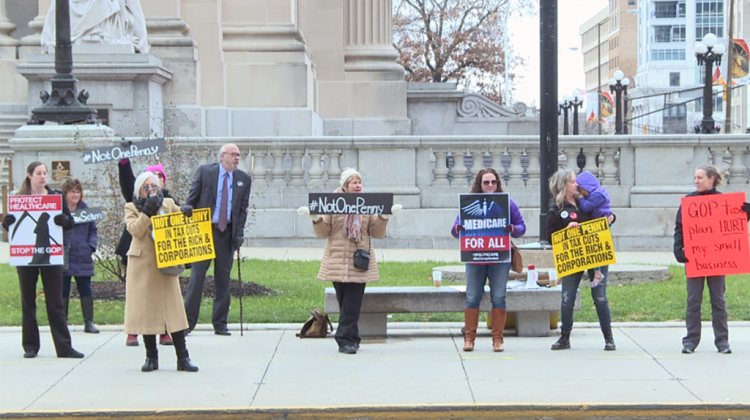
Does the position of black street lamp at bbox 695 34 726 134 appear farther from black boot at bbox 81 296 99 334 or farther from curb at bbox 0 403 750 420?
curb at bbox 0 403 750 420

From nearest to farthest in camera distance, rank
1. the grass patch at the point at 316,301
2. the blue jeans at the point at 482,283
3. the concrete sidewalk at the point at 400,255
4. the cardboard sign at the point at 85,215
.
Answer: the blue jeans at the point at 482,283
the cardboard sign at the point at 85,215
the grass patch at the point at 316,301
the concrete sidewalk at the point at 400,255

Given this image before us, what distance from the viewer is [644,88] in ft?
479

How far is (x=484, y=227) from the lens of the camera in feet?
33.0

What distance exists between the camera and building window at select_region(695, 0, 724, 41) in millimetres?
149750

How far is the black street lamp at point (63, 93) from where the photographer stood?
53.5 ft

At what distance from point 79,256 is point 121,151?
154cm

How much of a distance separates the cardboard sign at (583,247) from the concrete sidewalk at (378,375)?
0.81 meters

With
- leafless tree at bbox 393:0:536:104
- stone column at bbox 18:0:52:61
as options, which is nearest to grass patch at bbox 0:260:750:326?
stone column at bbox 18:0:52:61

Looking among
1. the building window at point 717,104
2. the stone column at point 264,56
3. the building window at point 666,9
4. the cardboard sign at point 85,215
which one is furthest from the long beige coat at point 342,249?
the building window at point 666,9

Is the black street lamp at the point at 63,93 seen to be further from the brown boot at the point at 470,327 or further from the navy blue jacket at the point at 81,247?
the brown boot at the point at 470,327

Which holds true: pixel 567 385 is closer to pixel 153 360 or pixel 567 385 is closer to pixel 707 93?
pixel 153 360

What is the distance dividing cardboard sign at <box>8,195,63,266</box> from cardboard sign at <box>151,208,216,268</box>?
120 centimetres

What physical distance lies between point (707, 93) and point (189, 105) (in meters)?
12.3

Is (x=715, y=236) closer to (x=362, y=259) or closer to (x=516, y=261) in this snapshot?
(x=516, y=261)
